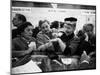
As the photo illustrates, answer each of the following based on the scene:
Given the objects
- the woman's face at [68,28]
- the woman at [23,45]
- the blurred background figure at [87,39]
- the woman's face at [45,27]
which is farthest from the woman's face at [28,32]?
the blurred background figure at [87,39]

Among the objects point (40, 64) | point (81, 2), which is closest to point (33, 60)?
point (40, 64)

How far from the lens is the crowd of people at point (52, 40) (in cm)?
146

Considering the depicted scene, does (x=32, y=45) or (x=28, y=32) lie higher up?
(x=28, y=32)

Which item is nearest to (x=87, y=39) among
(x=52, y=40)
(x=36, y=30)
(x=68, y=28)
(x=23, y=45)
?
(x=68, y=28)

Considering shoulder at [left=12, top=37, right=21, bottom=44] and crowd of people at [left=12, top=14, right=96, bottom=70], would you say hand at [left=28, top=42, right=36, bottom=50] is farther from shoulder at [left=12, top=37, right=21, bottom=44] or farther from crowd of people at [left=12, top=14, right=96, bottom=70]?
shoulder at [left=12, top=37, right=21, bottom=44]

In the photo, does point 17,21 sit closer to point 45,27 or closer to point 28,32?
point 28,32

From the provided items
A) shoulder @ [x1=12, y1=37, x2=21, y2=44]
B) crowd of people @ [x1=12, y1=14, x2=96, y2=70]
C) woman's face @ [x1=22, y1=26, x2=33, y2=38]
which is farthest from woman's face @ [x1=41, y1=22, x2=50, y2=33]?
shoulder @ [x1=12, y1=37, x2=21, y2=44]

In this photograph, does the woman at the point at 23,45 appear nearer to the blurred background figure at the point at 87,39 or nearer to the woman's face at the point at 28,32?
the woman's face at the point at 28,32

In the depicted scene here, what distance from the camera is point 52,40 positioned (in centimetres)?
155

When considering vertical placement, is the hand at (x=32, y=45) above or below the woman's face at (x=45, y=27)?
below

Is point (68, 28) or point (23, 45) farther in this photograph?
point (68, 28)

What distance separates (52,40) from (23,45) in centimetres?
27

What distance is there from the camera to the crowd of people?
146cm

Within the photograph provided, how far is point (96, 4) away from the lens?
5.46 ft
